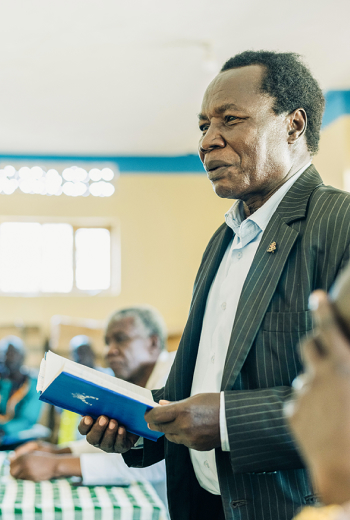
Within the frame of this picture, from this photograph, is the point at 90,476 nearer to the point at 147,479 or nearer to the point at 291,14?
the point at 147,479

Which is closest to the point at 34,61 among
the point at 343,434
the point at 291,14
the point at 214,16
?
the point at 214,16

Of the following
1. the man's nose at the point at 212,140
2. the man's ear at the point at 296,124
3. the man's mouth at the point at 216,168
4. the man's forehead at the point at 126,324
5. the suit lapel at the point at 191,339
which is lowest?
the suit lapel at the point at 191,339

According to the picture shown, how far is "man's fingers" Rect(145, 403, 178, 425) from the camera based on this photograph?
3.02 feet

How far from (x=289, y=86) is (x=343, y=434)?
3.65ft

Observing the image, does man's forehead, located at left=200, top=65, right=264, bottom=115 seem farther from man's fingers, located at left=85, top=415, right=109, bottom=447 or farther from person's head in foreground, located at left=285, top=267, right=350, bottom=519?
person's head in foreground, located at left=285, top=267, right=350, bottom=519

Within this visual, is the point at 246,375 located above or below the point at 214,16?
below

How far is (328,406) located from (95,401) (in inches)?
29.1

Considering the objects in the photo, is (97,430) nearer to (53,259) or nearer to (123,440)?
(123,440)

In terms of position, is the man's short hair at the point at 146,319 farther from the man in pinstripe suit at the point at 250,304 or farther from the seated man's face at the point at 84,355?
the seated man's face at the point at 84,355

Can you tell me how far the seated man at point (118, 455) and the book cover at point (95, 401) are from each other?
82 cm

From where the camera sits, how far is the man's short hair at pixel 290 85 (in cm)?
131

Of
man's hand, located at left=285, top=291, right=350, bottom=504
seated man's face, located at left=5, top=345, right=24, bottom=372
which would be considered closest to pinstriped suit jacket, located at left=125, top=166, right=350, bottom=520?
man's hand, located at left=285, top=291, right=350, bottom=504

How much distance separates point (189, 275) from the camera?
7473 mm

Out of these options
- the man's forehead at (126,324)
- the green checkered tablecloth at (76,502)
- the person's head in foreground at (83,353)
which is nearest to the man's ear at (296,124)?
the green checkered tablecloth at (76,502)
